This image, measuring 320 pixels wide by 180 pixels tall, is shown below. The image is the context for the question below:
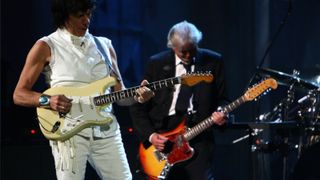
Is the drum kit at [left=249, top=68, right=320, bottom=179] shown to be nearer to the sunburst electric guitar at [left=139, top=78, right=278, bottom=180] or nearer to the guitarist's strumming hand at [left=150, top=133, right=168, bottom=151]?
the sunburst electric guitar at [left=139, top=78, right=278, bottom=180]

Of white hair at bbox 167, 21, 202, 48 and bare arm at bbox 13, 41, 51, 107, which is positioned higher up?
white hair at bbox 167, 21, 202, 48

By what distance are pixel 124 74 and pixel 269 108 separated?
5.26ft

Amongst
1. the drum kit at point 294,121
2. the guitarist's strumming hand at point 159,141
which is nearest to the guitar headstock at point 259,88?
the drum kit at point 294,121

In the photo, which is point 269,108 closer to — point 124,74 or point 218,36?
point 218,36

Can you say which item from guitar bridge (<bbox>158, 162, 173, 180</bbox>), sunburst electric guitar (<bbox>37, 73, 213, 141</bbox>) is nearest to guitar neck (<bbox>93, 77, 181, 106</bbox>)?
sunburst electric guitar (<bbox>37, 73, 213, 141</bbox>)

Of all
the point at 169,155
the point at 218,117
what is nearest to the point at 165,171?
the point at 169,155

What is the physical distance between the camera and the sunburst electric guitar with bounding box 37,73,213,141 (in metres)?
3.48

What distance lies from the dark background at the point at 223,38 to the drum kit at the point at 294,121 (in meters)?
0.43

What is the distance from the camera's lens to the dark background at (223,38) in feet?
19.6

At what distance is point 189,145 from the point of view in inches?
195

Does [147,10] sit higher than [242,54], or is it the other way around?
[147,10]

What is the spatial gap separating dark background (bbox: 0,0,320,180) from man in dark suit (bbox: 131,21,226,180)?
0.78m

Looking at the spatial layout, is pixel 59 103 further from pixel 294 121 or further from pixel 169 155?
pixel 294 121

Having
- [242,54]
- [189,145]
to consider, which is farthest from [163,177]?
[242,54]
